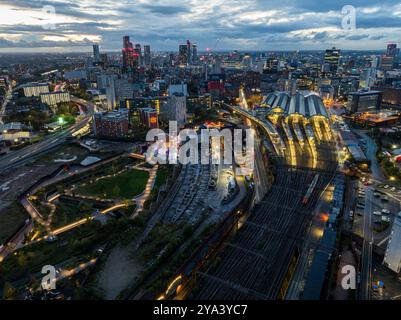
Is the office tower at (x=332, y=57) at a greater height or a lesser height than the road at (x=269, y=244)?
greater

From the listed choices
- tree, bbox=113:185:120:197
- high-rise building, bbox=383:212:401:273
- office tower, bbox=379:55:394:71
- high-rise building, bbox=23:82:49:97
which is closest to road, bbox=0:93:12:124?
high-rise building, bbox=23:82:49:97

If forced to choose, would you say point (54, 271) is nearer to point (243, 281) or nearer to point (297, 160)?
point (243, 281)

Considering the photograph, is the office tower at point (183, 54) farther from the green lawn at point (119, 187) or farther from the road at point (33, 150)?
the green lawn at point (119, 187)

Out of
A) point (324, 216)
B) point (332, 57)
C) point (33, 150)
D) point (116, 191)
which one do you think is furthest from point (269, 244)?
point (332, 57)

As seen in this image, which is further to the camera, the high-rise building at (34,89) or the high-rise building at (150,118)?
the high-rise building at (34,89)

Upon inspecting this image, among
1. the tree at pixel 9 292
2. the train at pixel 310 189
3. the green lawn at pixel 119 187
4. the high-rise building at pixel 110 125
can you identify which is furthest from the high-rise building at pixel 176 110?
the tree at pixel 9 292

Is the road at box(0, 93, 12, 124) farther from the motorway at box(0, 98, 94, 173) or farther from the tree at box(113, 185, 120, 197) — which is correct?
the tree at box(113, 185, 120, 197)
